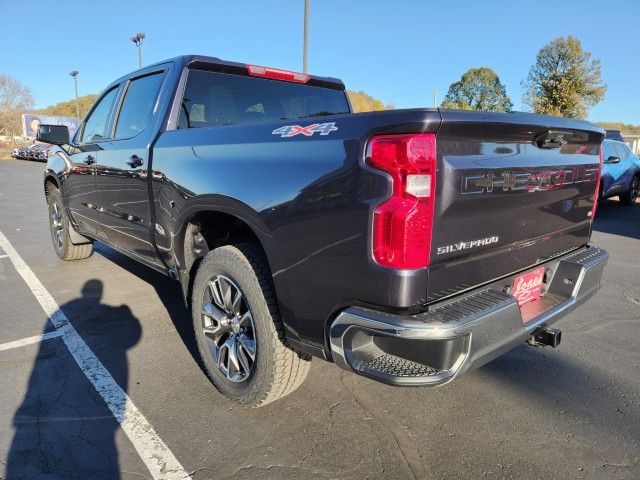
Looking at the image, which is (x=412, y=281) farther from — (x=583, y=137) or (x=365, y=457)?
(x=583, y=137)

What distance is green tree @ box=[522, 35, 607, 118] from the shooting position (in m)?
29.5

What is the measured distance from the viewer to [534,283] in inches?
103

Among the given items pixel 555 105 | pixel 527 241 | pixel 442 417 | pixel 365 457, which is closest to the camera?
pixel 365 457

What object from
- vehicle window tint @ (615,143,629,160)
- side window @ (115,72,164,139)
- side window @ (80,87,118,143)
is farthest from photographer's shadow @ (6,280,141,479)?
vehicle window tint @ (615,143,629,160)

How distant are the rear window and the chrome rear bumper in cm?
208

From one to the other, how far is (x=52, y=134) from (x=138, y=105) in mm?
1851

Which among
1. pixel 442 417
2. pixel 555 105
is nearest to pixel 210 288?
pixel 442 417

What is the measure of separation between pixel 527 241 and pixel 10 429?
2889mm

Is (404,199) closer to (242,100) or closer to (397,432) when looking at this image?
(397,432)

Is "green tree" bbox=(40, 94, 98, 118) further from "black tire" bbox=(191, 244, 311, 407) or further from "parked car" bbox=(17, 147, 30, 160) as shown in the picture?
"black tire" bbox=(191, 244, 311, 407)

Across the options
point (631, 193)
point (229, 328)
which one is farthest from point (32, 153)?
point (229, 328)

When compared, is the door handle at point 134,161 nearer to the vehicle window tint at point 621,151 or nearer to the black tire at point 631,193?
the vehicle window tint at point 621,151

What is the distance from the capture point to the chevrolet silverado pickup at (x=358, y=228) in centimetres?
185

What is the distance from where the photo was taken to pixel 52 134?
500 cm
